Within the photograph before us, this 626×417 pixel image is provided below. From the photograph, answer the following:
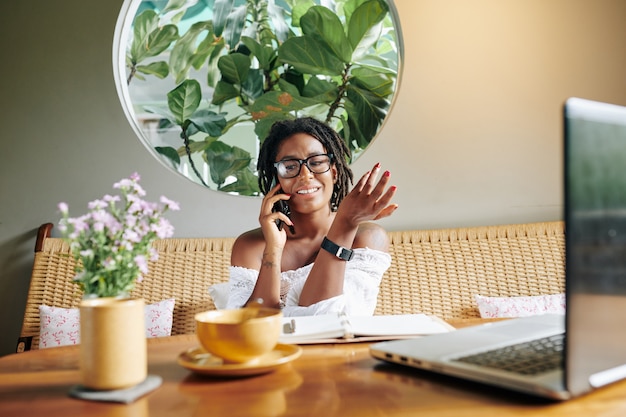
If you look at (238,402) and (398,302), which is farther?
(398,302)

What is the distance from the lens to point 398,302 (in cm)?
222

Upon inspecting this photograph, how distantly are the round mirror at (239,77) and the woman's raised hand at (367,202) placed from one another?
1037mm

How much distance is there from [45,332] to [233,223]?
2.64 ft

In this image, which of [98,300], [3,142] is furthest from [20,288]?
[98,300]

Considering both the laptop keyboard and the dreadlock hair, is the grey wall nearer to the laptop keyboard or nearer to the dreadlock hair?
the dreadlock hair

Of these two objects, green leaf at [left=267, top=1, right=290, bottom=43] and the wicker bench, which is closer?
the wicker bench

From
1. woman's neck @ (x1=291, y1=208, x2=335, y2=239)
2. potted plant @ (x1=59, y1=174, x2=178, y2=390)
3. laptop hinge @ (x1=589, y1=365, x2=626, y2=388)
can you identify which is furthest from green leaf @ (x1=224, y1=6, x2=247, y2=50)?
laptop hinge @ (x1=589, y1=365, x2=626, y2=388)

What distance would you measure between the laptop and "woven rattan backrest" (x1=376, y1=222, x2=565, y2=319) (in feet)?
4.91

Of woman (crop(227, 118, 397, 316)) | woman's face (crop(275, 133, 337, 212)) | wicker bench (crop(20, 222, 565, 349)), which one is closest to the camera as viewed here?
woman (crop(227, 118, 397, 316))

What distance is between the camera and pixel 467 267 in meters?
2.25

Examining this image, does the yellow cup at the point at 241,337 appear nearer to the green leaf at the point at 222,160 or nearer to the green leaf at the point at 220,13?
the green leaf at the point at 222,160

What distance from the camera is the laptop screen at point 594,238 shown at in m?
0.57

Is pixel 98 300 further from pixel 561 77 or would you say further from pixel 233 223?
pixel 561 77

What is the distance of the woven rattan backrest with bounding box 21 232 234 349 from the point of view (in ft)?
7.25
